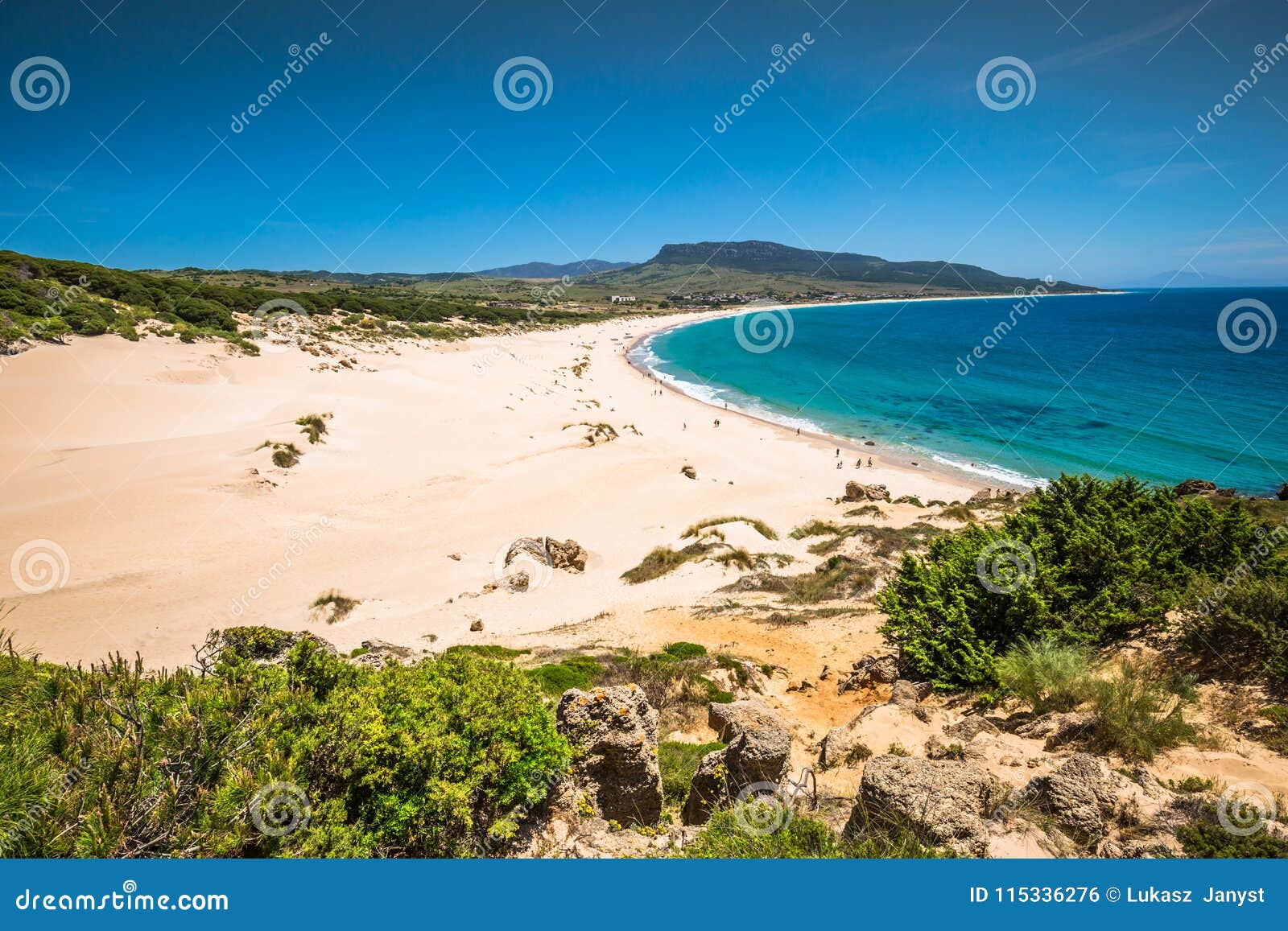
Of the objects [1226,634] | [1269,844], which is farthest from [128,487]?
[1226,634]

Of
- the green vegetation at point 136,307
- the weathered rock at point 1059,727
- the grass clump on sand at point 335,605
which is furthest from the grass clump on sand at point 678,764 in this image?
the green vegetation at point 136,307

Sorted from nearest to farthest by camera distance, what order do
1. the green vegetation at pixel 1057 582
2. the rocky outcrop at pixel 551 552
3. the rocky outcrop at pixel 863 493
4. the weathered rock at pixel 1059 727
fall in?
the weathered rock at pixel 1059 727 < the green vegetation at pixel 1057 582 < the rocky outcrop at pixel 551 552 < the rocky outcrop at pixel 863 493

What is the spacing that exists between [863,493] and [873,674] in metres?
18.9

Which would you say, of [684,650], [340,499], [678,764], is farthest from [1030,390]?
[678,764]

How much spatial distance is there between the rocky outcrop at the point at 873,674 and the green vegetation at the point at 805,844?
5.76 meters

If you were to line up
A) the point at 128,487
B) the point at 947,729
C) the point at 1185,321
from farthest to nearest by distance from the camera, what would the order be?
the point at 1185,321, the point at 128,487, the point at 947,729

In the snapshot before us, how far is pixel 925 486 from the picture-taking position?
31.2m

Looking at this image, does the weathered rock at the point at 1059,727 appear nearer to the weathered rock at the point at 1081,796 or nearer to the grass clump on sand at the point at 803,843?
the weathered rock at the point at 1081,796

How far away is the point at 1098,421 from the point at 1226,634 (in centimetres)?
4596

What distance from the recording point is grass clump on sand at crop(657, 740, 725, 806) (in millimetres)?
6298

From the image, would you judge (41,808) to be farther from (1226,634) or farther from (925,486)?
(925,486)

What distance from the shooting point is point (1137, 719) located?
586cm

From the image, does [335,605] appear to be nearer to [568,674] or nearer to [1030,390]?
[568,674]

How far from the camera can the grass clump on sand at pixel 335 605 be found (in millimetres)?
14296
